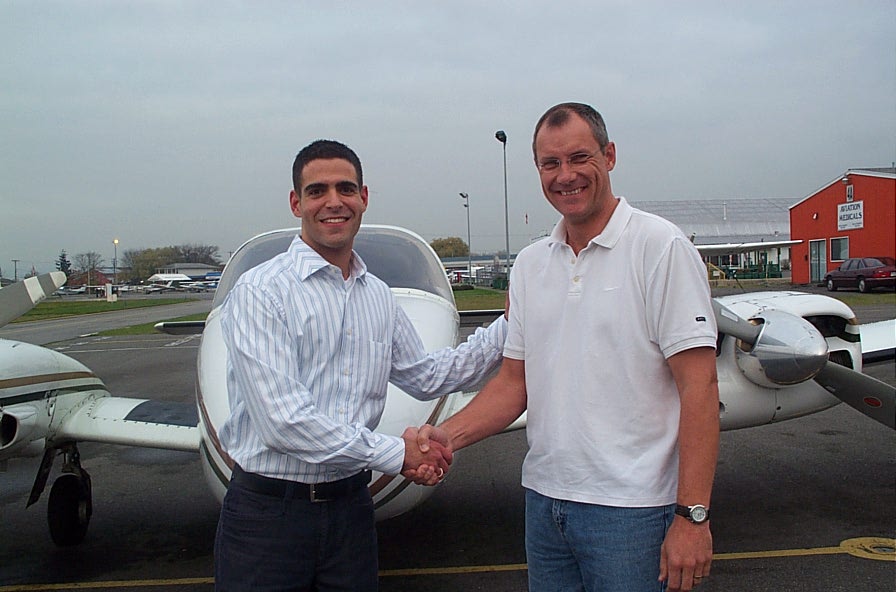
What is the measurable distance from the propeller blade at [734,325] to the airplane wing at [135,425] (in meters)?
3.12

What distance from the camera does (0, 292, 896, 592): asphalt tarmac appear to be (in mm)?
4219

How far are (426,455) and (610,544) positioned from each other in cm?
67

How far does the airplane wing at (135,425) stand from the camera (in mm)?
4457

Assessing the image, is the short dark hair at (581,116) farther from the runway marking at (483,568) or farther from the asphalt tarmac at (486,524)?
the runway marking at (483,568)

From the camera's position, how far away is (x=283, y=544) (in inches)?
86.4

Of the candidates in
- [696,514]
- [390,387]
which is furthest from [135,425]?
[696,514]

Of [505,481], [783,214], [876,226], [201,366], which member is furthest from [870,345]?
[783,214]

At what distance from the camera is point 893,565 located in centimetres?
410

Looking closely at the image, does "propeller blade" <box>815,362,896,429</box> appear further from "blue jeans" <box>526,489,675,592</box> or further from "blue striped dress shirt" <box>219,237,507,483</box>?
"blue striped dress shirt" <box>219,237,507,483</box>

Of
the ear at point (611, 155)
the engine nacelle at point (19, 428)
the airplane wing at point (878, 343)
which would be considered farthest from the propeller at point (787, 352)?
the engine nacelle at point (19, 428)

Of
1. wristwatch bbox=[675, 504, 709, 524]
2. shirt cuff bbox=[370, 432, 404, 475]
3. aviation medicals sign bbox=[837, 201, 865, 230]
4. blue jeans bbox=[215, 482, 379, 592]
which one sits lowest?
blue jeans bbox=[215, 482, 379, 592]

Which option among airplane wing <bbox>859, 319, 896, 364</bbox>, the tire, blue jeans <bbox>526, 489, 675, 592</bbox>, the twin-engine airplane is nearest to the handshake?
blue jeans <bbox>526, 489, 675, 592</bbox>

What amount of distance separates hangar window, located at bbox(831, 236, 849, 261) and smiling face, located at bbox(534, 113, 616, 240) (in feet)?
120

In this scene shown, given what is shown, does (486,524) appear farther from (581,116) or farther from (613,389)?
(581,116)
